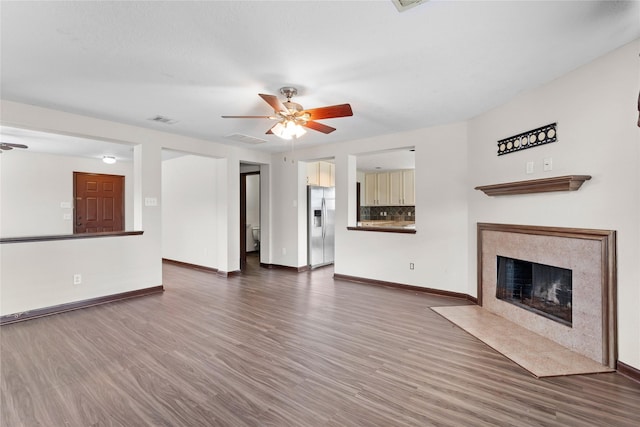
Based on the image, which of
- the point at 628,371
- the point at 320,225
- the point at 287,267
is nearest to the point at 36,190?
the point at 287,267

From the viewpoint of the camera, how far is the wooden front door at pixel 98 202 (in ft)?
21.1

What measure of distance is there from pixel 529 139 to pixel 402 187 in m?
4.80

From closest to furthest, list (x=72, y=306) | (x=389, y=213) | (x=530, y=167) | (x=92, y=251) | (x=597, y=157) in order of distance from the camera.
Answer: (x=597, y=157) → (x=530, y=167) → (x=72, y=306) → (x=92, y=251) → (x=389, y=213)

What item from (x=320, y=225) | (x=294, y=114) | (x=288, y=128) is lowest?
(x=320, y=225)

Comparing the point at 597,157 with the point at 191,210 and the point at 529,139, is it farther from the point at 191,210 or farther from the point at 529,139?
the point at 191,210

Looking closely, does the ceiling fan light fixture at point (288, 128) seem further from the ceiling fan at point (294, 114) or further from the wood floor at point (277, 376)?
the wood floor at point (277, 376)

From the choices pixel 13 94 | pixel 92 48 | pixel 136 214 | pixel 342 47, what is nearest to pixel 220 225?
pixel 136 214

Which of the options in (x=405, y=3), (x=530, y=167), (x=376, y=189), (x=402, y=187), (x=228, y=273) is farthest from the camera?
(x=376, y=189)

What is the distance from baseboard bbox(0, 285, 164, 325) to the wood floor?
14cm

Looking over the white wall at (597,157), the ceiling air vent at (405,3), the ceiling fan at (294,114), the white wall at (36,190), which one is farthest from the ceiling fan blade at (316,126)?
the white wall at (36,190)

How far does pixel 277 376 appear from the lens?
87.0 inches

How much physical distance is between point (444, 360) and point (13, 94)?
15.8 ft

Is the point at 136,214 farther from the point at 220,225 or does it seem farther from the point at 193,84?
the point at 193,84

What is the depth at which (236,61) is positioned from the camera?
235 centimetres
